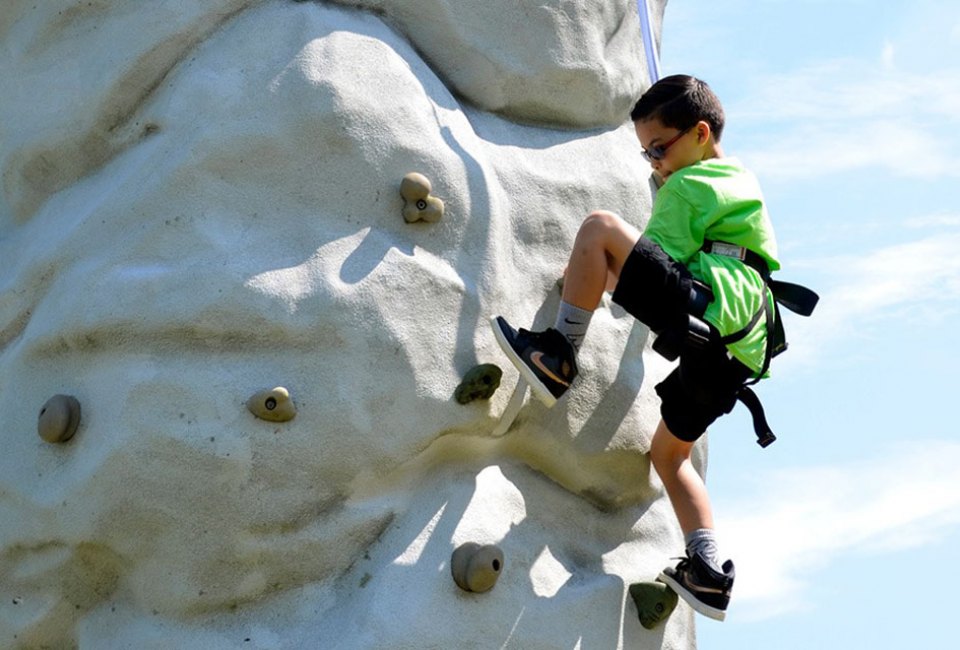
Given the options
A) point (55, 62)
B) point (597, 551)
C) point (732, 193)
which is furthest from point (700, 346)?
point (55, 62)

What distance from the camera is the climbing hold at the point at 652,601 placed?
17.9 ft

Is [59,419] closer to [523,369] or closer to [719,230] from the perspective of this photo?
[523,369]

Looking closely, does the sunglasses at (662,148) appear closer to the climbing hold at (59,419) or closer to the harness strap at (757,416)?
the harness strap at (757,416)

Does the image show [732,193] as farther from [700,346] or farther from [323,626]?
[323,626]

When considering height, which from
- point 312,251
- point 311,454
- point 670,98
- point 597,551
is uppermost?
point 670,98

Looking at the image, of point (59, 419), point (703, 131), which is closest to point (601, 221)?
point (703, 131)

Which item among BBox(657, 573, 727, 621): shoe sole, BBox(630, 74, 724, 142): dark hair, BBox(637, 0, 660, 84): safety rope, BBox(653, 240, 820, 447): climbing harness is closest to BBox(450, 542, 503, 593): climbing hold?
BBox(657, 573, 727, 621): shoe sole

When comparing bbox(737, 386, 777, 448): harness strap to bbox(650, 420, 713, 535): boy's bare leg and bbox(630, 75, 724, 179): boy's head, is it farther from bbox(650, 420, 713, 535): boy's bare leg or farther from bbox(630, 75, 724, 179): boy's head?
bbox(630, 75, 724, 179): boy's head

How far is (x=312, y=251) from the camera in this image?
5207mm

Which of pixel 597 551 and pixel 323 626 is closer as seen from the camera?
pixel 323 626

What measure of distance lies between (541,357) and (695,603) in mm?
846

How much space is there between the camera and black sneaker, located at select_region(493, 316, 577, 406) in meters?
5.13

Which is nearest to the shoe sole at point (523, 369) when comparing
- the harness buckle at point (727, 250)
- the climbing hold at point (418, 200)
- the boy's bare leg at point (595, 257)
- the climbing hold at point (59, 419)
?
the boy's bare leg at point (595, 257)

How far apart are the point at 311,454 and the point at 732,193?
143 centimetres
